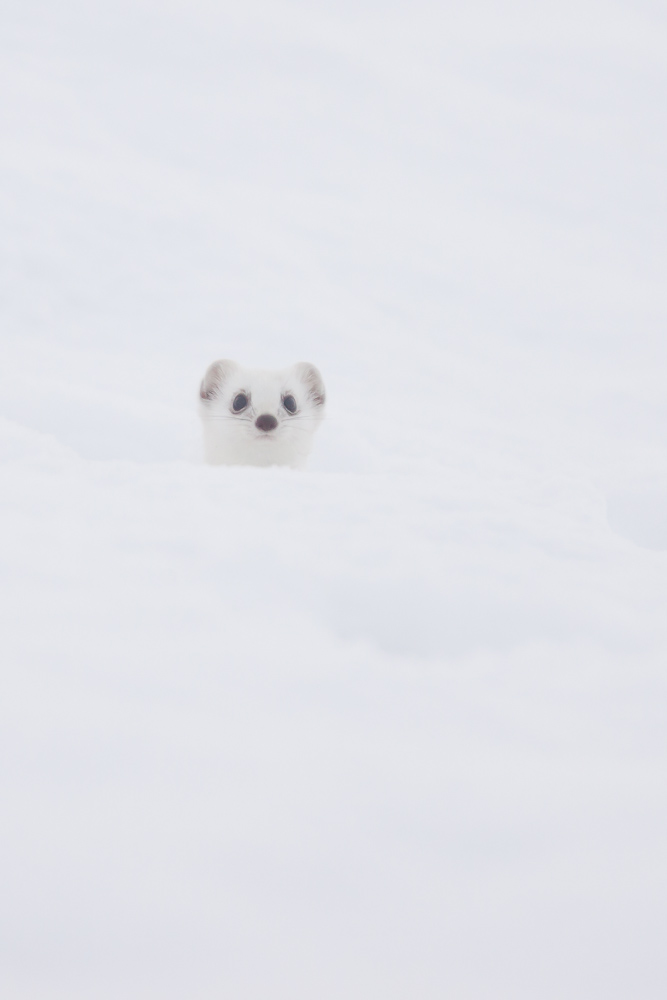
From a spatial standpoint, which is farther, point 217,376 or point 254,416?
point 217,376

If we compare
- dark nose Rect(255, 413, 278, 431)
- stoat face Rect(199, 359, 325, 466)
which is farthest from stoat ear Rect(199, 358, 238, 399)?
dark nose Rect(255, 413, 278, 431)

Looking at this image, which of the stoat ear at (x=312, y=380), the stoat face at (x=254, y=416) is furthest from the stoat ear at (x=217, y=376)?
the stoat ear at (x=312, y=380)

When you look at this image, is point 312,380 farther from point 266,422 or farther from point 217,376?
point 266,422

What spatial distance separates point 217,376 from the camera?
472 cm

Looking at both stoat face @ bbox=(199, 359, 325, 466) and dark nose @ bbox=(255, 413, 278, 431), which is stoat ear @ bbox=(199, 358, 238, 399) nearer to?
stoat face @ bbox=(199, 359, 325, 466)

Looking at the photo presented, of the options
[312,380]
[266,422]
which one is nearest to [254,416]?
[266,422]

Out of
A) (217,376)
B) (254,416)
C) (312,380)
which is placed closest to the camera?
(254,416)

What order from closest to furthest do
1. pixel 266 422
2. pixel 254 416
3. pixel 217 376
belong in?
pixel 266 422
pixel 254 416
pixel 217 376

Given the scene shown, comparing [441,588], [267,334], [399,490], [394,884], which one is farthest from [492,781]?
[267,334]

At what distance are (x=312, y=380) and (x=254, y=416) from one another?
0.62 m

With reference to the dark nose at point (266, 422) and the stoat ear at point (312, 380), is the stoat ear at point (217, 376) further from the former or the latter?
the dark nose at point (266, 422)

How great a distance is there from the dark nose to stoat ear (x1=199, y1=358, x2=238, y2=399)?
1.64 ft

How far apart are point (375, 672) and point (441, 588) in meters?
0.47

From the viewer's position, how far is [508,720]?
2.02 m
